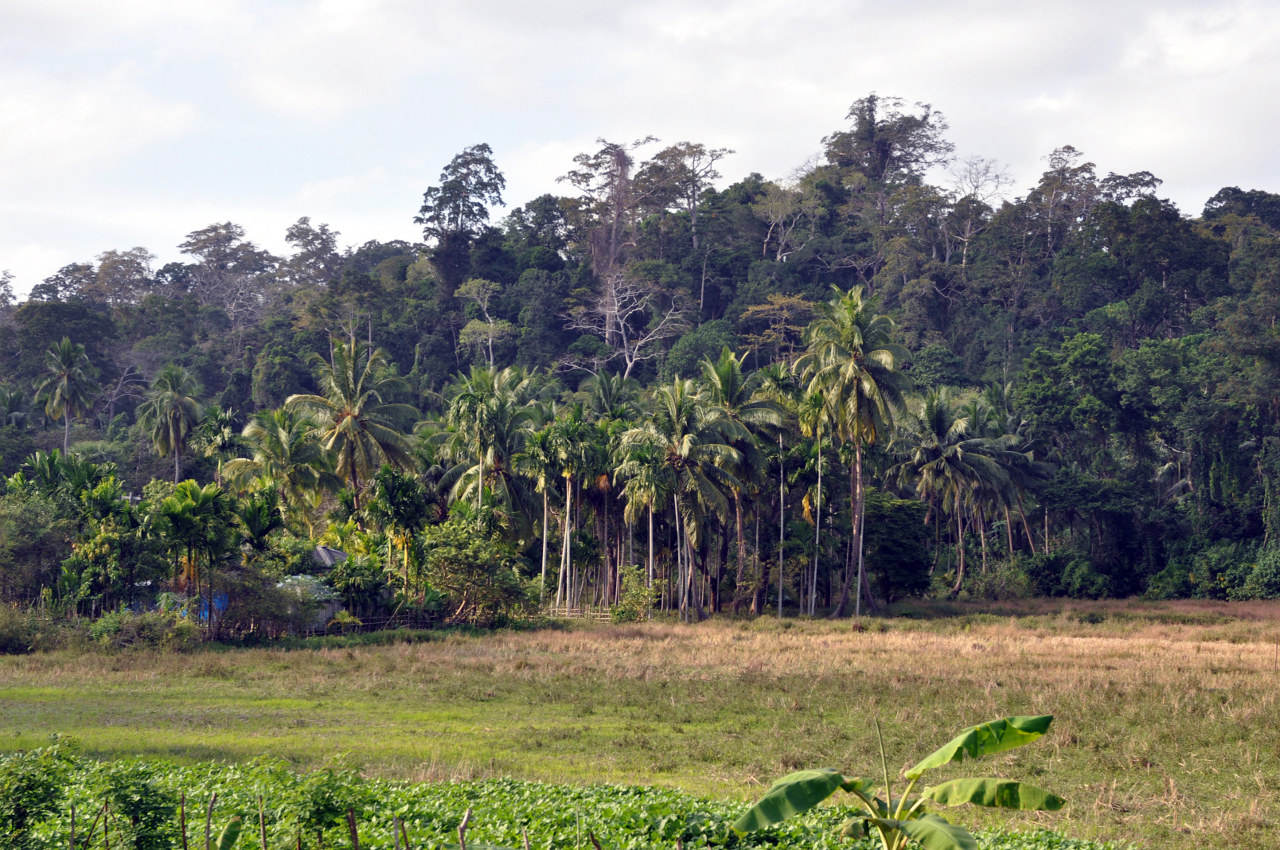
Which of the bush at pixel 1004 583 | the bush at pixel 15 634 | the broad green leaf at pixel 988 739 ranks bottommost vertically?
the bush at pixel 1004 583

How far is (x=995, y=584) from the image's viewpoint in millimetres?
56938

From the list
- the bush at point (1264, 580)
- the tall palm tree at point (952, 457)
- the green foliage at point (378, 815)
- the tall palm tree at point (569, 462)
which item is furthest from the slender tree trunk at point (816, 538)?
the green foliage at point (378, 815)

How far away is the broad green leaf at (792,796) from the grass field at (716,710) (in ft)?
21.2

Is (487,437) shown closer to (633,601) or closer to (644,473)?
(644,473)

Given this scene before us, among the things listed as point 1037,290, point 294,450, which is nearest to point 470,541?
point 294,450

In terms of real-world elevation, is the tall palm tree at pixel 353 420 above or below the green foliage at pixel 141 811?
above

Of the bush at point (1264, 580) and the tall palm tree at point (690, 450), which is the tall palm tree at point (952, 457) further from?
the tall palm tree at point (690, 450)

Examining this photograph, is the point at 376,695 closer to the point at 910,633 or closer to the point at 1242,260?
the point at 910,633

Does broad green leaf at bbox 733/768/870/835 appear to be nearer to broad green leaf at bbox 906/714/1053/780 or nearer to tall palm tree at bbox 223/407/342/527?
broad green leaf at bbox 906/714/1053/780

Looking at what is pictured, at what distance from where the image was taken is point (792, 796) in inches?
283

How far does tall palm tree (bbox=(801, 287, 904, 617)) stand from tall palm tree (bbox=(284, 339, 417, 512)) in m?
19.6

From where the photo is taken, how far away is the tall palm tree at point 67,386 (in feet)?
217

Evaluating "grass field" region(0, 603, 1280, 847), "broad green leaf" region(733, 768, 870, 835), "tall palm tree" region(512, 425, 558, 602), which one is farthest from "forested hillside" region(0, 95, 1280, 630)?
"broad green leaf" region(733, 768, 870, 835)

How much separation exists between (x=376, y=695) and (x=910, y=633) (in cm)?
2203
